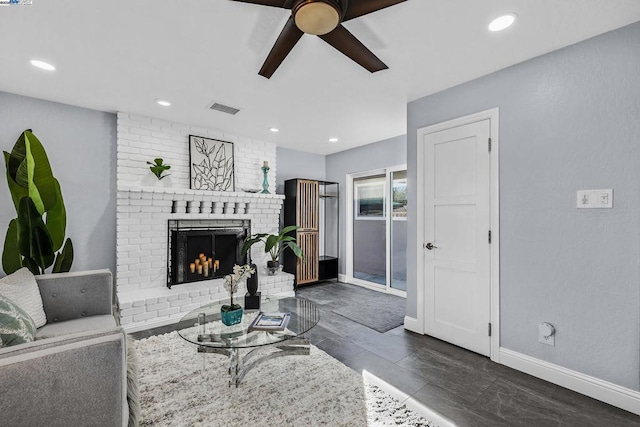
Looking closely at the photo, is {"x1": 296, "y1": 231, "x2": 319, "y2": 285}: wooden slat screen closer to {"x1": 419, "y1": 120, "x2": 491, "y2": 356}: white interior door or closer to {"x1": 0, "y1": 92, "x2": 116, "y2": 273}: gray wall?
{"x1": 419, "y1": 120, "x2": 491, "y2": 356}: white interior door

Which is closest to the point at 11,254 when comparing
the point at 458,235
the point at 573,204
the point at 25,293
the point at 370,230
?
the point at 25,293

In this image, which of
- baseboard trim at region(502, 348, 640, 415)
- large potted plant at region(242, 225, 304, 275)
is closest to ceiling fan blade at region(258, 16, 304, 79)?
large potted plant at region(242, 225, 304, 275)

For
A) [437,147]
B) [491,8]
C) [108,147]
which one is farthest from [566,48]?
[108,147]

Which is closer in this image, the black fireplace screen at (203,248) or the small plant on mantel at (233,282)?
the small plant on mantel at (233,282)

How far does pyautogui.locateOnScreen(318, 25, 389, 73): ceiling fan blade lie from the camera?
5.26 feet

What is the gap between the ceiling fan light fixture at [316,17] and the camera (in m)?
1.35

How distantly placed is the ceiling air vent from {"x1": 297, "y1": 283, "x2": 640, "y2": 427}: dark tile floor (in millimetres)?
2634

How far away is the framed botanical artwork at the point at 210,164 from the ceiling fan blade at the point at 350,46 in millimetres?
2817

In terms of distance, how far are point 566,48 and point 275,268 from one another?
388cm

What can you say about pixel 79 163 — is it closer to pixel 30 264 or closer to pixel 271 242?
pixel 30 264

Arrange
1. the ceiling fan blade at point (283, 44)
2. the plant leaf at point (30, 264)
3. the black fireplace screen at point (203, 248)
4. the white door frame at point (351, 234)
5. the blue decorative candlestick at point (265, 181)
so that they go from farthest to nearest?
1. the white door frame at point (351, 234)
2. the blue decorative candlestick at point (265, 181)
3. the black fireplace screen at point (203, 248)
4. the plant leaf at point (30, 264)
5. the ceiling fan blade at point (283, 44)

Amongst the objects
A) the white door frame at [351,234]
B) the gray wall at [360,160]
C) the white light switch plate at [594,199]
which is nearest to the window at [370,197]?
the white door frame at [351,234]

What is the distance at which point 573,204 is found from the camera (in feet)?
6.75

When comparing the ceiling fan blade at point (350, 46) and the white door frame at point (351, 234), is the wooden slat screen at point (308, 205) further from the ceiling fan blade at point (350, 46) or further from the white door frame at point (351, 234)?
the ceiling fan blade at point (350, 46)
